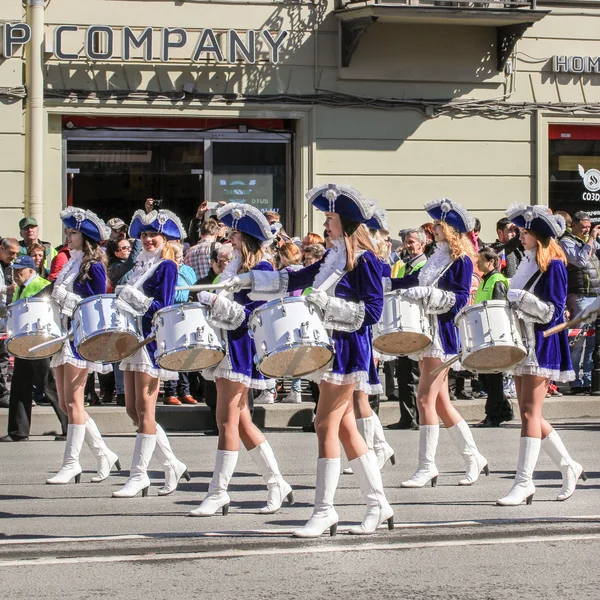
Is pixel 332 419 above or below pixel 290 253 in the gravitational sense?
below

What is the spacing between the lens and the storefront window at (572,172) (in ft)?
61.5

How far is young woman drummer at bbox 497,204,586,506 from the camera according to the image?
8367 millimetres

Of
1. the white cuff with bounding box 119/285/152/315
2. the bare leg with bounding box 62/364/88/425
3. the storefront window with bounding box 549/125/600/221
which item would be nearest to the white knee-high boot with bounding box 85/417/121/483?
the bare leg with bounding box 62/364/88/425

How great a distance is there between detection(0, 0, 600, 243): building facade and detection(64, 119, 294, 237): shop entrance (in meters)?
0.02

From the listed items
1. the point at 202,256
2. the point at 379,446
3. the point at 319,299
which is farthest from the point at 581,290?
the point at 319,299

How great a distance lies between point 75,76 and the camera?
16.8m

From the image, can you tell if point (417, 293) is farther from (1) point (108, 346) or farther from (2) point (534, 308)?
(1) point (108, 346)

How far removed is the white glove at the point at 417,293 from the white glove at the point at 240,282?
1.54 m

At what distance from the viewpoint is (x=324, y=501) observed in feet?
24.2

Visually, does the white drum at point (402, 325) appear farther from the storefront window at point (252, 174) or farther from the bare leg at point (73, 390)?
the storefront window at point (252, 174)

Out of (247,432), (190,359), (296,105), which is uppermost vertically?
(296,105)

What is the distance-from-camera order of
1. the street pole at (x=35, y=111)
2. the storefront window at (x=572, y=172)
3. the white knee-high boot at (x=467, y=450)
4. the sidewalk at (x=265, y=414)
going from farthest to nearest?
the storefront window at (x=572, y=172) < the street pole at (x=35, y=111) < the sidewalk at (x=265, y=414) < the white knee-high boot at (x=467, y=450)

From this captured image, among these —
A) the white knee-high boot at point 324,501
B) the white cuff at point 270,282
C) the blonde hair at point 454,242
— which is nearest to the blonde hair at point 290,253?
the blonde hair at point 454,242

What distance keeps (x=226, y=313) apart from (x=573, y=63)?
11714 millimetres
